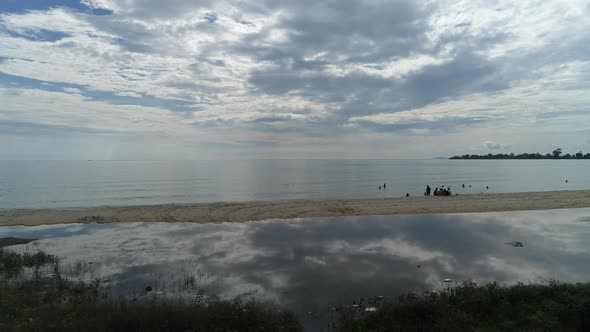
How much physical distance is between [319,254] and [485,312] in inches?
371

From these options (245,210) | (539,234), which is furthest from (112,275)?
(539,234)

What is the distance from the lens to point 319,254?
60.7 feet

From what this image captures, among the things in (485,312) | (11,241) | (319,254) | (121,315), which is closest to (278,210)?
(319,254)

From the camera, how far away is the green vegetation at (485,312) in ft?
30.3

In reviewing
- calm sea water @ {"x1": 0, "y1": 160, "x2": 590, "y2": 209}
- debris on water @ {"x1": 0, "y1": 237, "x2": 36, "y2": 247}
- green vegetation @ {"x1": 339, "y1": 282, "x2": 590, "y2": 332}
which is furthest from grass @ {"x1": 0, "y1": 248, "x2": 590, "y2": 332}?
calm sea water @ {"x1": 0, "y1": 160, "x2": 590, "y2": 209}

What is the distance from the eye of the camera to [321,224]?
28047 millimetres

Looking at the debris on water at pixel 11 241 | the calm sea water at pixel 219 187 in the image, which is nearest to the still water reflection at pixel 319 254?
the debris on water at pixel 11 241

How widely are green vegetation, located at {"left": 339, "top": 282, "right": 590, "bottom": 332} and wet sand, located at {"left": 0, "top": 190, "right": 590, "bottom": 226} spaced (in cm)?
2118

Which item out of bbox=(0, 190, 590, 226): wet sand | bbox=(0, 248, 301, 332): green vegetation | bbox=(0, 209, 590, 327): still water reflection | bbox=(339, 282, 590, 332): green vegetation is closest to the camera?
bbox=(0, 248, 301, 332): green vegetation

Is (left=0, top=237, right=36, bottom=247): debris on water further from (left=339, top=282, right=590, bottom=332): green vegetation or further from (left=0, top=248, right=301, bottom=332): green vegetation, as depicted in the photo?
(left=339, top=282, right=590, bottom=332): green vegetation

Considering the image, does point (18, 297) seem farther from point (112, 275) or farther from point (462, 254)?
point (462, 254)

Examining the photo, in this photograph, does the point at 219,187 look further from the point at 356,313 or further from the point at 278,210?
the point at 356,313

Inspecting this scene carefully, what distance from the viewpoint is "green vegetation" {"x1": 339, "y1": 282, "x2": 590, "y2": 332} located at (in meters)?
9.23

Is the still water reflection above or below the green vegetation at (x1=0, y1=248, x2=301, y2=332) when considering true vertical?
below
